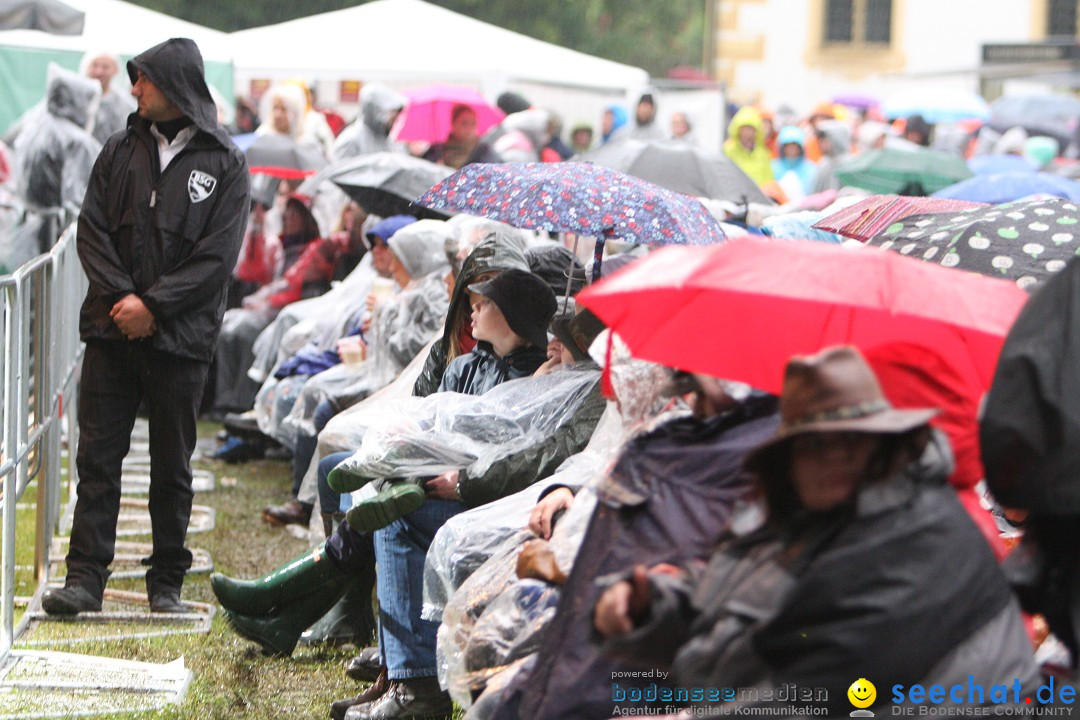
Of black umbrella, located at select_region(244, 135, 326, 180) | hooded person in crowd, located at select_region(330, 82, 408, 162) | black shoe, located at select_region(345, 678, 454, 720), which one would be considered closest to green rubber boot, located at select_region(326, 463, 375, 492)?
black shoe, located at select_region(345, 678, 454, 720)

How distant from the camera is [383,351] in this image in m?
7.99

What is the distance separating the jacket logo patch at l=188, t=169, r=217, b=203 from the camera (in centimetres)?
621

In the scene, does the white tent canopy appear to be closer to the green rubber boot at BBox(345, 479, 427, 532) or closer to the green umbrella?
the green umbrella

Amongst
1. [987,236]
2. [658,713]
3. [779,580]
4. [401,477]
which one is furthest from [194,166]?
[779,580]

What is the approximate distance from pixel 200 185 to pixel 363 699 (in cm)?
219

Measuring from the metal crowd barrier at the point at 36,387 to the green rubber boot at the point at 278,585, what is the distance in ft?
2.50

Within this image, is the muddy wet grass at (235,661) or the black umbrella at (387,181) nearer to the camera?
the muddy wet grass at (235,661)

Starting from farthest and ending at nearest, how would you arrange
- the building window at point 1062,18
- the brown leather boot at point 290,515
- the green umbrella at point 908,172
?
the building window at point 1062,18
the green umbrella at point 908,172
the brown leather boot at point 290,515

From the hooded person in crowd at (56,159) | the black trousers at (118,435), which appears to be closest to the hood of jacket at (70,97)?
the hooded person in crowd at (56,159)

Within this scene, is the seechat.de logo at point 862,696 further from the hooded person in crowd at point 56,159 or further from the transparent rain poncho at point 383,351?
the hooded person in crowd at point 56,159

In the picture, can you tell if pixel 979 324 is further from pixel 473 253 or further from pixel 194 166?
pixel 194 166

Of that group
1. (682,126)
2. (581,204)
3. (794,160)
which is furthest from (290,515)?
(682,126)

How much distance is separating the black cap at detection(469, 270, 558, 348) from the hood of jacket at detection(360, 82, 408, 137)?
772 cm

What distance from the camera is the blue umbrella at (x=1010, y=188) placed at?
9102mm
